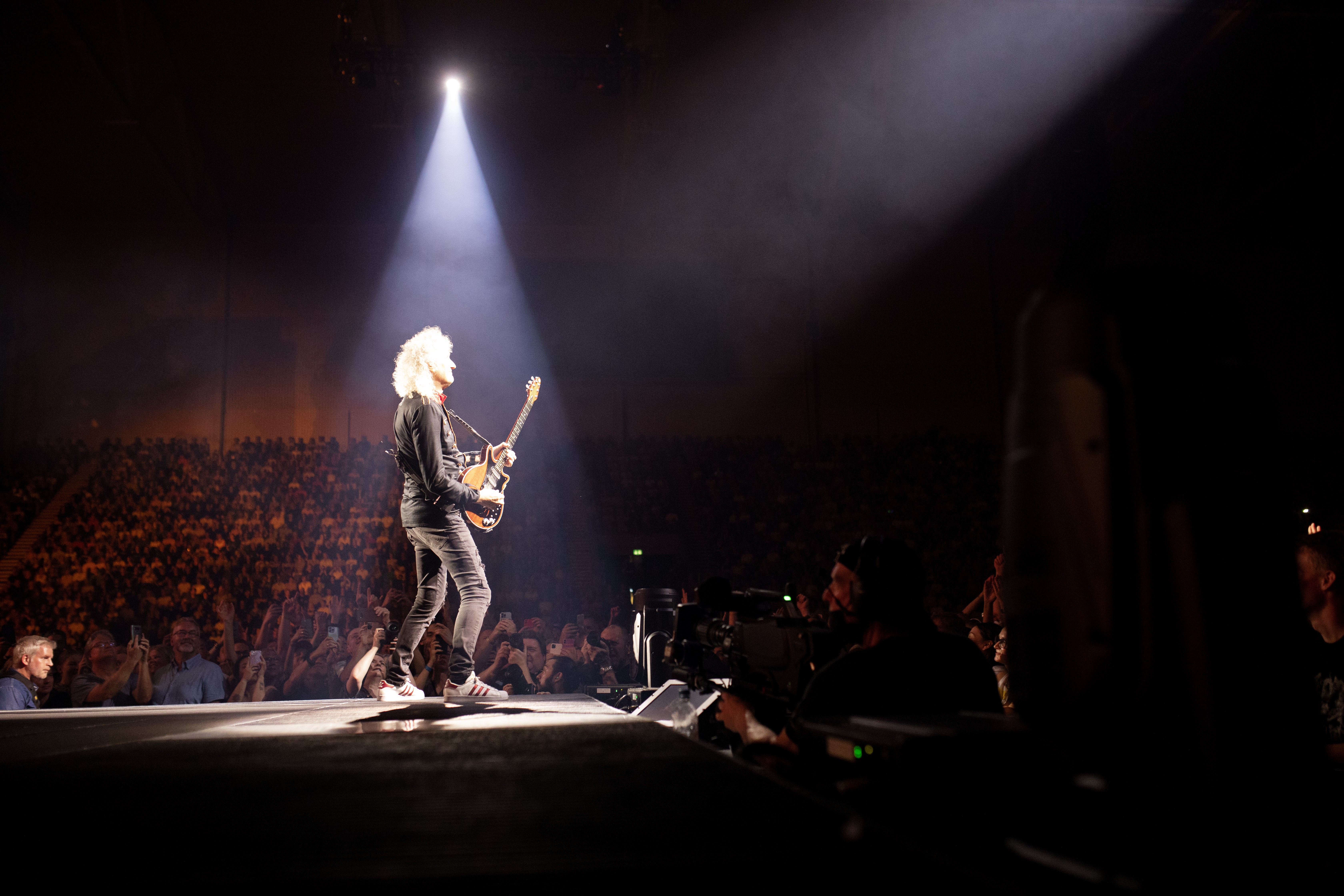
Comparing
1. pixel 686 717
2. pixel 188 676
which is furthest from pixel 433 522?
pixel 188 676

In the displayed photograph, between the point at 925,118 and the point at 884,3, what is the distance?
227 cm

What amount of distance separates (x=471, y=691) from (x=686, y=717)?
3.78 ft

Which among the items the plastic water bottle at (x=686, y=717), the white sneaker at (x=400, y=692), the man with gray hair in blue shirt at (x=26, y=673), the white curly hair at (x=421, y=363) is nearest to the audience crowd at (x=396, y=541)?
the man with gray hair in blue shirt at (x=26, y=673)

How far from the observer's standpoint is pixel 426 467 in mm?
3682

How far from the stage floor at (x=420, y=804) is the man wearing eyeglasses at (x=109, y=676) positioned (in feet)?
12.1

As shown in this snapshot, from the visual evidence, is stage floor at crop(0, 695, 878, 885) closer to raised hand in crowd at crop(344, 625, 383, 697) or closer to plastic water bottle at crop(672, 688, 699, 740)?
plastic water bottle at crop(672, 688, 699, 740)

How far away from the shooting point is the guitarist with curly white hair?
12.1ft

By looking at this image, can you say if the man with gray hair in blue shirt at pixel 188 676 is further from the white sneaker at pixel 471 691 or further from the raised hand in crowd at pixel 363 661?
the white sneaker at pixel 471 691

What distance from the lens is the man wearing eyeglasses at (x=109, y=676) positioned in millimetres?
5027

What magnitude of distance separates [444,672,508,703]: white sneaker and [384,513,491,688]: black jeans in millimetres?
17

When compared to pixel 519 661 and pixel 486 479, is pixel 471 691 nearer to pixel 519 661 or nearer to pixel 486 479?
pixel 486 479

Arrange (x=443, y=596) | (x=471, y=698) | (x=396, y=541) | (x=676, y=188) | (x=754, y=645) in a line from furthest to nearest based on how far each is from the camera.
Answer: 1. (x=676, y=188)
2. (x=396, y=541)
3. (x=443, y=596)
4. (x=471, y=698)
5. (x=754, y=645)

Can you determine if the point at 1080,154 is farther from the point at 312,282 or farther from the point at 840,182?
A: the point at 312,282

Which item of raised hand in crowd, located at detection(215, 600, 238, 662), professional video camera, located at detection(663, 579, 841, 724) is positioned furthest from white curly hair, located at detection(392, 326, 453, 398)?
raised hand in crowd, located at detection(215, 600, 238, 662)
